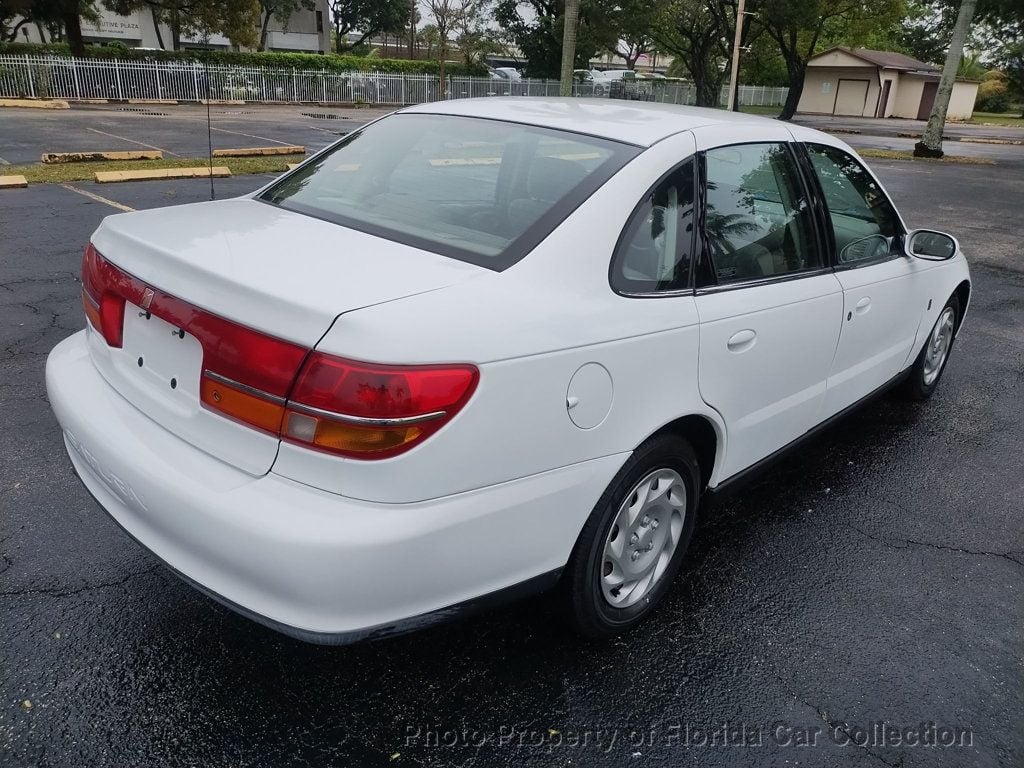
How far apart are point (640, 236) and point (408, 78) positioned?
37128mm

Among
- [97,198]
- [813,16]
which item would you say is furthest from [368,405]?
[813,16]

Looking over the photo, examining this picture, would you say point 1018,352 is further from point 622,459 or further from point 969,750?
point 622,459

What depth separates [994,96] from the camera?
6494 cm

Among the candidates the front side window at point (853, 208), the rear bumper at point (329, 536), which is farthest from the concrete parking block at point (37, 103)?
the rear bumper at point (329, 536)

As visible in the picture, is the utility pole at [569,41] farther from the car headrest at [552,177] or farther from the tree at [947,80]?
the car headrest at [552,177]

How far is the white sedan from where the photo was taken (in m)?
2.00

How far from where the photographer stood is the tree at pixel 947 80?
20875 mm

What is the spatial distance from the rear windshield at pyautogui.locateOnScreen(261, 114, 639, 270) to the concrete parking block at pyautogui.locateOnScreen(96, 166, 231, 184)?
8.26 m

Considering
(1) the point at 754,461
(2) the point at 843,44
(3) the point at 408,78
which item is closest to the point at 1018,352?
(1) the point at 754,461

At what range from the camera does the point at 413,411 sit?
1976mm

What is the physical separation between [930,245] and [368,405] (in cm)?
345

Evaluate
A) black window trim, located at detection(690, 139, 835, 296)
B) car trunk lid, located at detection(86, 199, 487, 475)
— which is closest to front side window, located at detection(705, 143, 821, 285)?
black window trim, located at detection(690, 139, 835, 296)

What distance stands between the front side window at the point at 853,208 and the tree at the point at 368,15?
195ft

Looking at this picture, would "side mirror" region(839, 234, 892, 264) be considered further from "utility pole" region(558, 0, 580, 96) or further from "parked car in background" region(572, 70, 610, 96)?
"parked car in background" region(572, 70, 610, 96)
